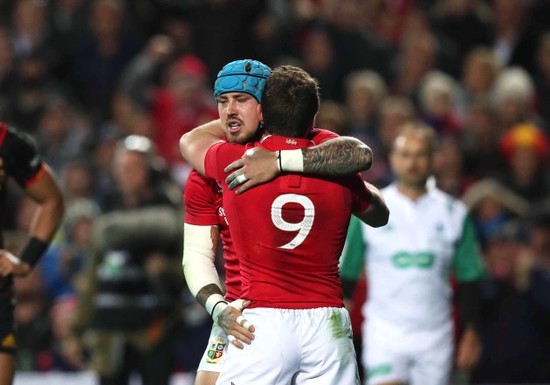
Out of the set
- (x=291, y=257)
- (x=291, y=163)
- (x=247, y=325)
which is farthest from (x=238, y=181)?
(x=247, y=325)

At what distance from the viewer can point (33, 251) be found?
284 inches

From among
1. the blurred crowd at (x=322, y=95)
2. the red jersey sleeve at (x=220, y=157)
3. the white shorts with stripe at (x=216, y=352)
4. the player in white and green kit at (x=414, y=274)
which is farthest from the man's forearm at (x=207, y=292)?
the blurred crowd at (x=322, y=95)

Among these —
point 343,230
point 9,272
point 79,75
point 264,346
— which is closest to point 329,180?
point 343,230

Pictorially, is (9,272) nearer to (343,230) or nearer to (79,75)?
(343,230)

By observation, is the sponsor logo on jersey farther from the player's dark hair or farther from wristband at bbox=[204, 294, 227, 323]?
wristband at bbox=[204, 294, 227, 323]

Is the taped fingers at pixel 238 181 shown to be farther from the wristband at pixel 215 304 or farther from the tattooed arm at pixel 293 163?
the wristband at pixel 215 304

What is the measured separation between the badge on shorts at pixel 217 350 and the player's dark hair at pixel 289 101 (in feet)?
3.36

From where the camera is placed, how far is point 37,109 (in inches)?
546

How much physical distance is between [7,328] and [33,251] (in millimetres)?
561

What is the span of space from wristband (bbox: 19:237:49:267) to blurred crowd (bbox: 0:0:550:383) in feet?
9.00

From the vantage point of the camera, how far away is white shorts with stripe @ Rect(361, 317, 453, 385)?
827 cm

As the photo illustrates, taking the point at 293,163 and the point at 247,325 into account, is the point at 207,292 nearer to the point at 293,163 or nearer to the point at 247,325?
the point at 247,325

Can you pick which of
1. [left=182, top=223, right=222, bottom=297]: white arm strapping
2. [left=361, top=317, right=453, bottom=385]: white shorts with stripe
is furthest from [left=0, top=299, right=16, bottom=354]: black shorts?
[left=361, top=317, right=453, bottom=385]: white shorts with stripe

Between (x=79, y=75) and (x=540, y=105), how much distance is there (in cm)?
506
